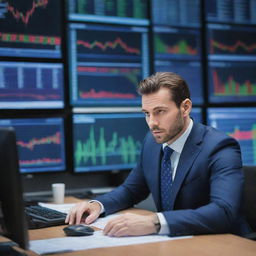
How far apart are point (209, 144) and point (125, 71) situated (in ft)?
4.56

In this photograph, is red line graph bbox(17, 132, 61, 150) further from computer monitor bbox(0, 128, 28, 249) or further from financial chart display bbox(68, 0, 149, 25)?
computer monitor bbox(0, 128, 28, 249)

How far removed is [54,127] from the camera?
3.22 metres

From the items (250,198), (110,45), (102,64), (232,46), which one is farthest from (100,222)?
(232,46)

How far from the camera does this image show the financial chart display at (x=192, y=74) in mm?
3656

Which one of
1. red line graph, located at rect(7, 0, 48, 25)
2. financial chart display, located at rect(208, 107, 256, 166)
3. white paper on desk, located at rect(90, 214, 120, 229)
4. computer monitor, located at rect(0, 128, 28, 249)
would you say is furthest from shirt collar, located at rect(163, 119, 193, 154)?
financial chart display, located at rect(208, 107, 256, 166)

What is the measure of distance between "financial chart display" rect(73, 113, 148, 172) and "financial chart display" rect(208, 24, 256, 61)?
80cm

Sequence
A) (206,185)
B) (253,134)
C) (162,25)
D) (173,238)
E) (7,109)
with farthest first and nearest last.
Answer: (253,134)
(162,25)
(7,109)
(206,185)
(173,238)

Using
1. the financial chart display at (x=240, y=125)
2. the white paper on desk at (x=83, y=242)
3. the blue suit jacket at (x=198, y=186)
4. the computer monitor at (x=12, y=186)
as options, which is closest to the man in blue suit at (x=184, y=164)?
the blue suit jacket at (x=198, y=186)

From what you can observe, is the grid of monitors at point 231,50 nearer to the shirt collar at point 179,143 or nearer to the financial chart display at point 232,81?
the financial chart display at point 232,81

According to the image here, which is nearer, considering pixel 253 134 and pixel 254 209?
pixel 254 209

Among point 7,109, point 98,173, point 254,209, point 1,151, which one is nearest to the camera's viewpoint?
point 1,151

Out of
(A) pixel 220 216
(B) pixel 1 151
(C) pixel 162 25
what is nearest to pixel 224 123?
(C) pixel 162 25

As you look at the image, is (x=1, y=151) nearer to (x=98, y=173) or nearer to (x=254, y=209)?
(x=254, y=209)

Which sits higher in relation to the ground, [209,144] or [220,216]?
[209,144]
